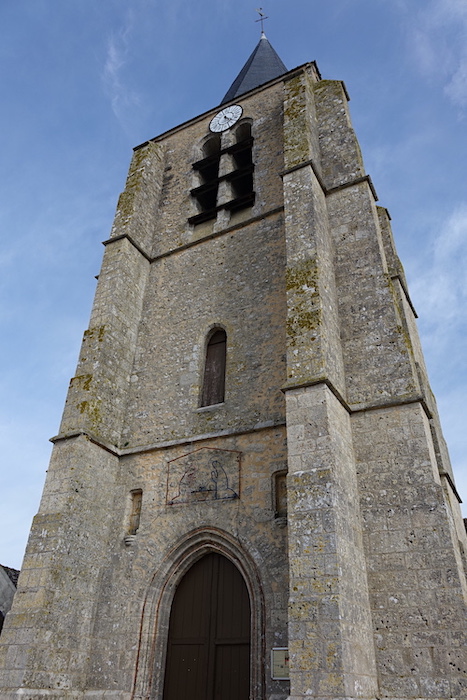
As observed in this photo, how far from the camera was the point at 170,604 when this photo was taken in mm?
7590

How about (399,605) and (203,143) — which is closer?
(399,605)

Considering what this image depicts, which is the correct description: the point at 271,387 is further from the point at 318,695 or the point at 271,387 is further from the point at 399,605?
the point at 318,695

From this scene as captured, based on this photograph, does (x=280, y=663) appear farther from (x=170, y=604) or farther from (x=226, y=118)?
(x=226, y=118)

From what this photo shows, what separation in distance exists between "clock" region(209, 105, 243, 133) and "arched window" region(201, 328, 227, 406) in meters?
6.29

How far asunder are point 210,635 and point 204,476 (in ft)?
6.70

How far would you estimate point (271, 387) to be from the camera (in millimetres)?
8180

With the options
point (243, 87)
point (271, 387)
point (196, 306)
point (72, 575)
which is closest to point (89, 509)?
point (72, 575)

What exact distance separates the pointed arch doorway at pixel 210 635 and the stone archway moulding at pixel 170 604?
126 millimetres

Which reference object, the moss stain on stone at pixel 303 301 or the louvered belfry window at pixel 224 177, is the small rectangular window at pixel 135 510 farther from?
the louvered belfry window at pixel 224 177

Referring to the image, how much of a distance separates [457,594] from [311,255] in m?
4.78

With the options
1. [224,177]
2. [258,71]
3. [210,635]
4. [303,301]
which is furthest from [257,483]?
[258,71]

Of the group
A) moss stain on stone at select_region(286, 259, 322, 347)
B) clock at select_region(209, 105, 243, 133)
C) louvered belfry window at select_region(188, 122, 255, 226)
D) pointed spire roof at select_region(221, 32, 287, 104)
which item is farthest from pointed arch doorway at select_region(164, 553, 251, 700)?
pointed spire roof at select_region(221, 32, 287, 104)

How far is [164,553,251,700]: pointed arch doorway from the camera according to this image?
22.2 feet

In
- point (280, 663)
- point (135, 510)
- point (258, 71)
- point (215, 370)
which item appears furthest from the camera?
point (258, 71)
